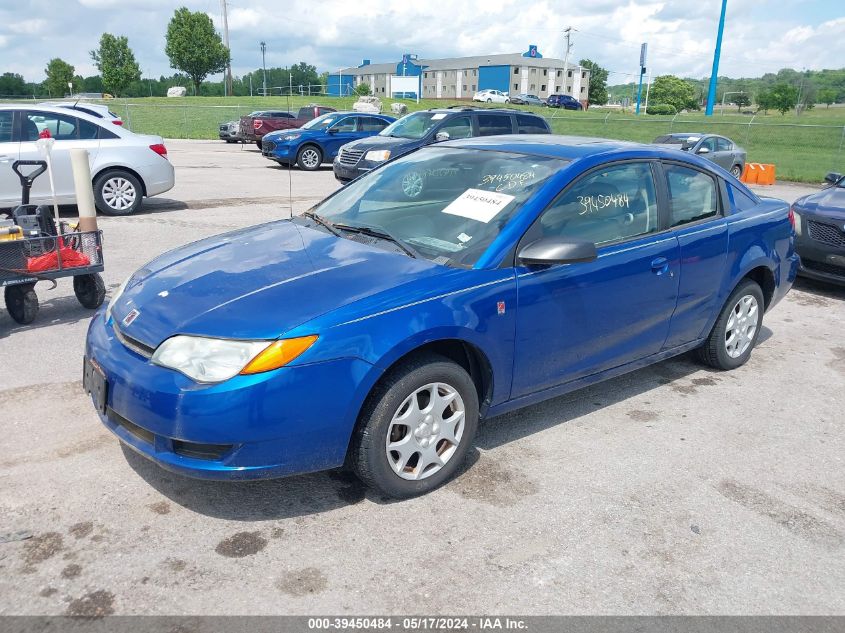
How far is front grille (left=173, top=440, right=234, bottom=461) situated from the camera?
2996 mm

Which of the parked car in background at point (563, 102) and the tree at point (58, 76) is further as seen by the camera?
the tree at point (58, 76)

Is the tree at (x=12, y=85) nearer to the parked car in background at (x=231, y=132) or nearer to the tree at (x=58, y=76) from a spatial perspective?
the tree at (x=58, y=76)

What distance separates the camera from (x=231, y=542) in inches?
121

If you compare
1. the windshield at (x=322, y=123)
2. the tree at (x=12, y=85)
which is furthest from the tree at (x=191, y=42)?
the windshield at (x=322, y=123)

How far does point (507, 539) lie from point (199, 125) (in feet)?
137

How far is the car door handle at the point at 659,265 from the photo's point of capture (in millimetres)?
4285

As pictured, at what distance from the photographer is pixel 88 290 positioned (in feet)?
20.5

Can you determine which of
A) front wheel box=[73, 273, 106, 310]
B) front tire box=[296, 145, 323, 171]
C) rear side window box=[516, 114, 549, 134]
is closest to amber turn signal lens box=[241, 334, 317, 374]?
front wheel box=[73, 273, 106, 310]

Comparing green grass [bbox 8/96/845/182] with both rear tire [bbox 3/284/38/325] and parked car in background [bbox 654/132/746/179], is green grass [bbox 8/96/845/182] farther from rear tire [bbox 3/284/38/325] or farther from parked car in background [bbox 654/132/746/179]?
rear tire [bbox 3/284/38/325]

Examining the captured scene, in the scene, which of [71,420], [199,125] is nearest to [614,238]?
[71,420]

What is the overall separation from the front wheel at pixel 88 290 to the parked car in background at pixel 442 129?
8.92m

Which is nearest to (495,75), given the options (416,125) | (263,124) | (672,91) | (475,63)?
(475,63)

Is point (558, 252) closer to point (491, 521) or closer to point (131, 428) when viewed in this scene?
point (491, 521)

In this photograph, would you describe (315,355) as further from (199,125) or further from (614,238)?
(199,125)
